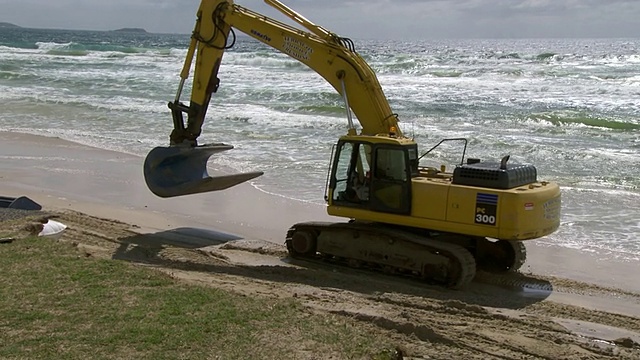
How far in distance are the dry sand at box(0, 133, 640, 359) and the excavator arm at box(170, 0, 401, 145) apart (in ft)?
5.60

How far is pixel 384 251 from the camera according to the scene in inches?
388

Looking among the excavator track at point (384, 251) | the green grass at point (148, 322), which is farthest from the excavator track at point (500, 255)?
the green grass at point (148, 322)

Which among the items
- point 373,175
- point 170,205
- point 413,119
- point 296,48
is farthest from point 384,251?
point 413,119

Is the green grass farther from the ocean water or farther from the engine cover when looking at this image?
the ocean water

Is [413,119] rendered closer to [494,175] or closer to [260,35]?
[260,35]

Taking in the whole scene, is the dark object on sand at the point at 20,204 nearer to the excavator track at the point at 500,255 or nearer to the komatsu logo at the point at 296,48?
the komatsu logo at the point at 296,48

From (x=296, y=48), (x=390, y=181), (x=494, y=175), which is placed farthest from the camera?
(x=296, y=48)

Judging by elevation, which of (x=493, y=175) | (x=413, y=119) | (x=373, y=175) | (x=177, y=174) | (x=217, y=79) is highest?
(x=217, y=79)

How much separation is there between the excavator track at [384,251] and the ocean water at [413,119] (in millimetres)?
2993

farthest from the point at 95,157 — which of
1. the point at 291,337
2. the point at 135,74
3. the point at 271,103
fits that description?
the point at 135,74

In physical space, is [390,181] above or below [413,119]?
below

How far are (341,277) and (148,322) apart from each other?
3420mm

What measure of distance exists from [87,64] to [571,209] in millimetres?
46677

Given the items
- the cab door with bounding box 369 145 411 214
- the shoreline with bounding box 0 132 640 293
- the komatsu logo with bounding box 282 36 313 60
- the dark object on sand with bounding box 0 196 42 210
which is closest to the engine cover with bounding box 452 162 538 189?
the cab door with bounding box 369 145 411 214
